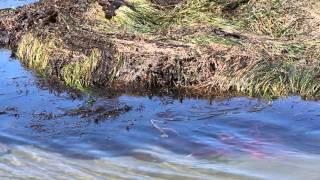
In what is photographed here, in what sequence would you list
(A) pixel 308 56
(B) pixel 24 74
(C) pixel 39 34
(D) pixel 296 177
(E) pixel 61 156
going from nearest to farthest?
(D) pixel 296 177
(E) pixel 61 156
(A) pixel 308 56
(B) pixel 24 74
(C) pixel 39 34

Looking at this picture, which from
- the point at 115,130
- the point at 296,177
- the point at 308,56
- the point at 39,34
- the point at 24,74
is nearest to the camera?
the point at 296,177

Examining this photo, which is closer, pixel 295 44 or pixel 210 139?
pixel 210 139

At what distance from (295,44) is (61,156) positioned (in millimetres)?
4174

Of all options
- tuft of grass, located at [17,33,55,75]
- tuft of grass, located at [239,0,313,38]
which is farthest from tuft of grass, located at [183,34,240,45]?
tuft of grass, located at [17,33,55,75]

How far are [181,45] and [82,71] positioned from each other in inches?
62.1

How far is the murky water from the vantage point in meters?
5.85

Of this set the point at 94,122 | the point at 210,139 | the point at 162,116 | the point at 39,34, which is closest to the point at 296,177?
the point at 210,139

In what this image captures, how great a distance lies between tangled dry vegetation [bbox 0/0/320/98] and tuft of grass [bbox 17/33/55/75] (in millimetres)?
24

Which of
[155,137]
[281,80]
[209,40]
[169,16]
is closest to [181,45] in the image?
[209,40]

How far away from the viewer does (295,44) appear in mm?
8828

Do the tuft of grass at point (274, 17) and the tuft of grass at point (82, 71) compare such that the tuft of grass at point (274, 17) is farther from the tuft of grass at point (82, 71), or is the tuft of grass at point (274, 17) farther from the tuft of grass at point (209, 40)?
the tuft of grass at point (82, 71)

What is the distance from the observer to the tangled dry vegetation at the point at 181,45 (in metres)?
8.21

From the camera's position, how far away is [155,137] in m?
6.83

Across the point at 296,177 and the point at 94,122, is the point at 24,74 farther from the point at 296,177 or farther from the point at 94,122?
the point at 296,177
